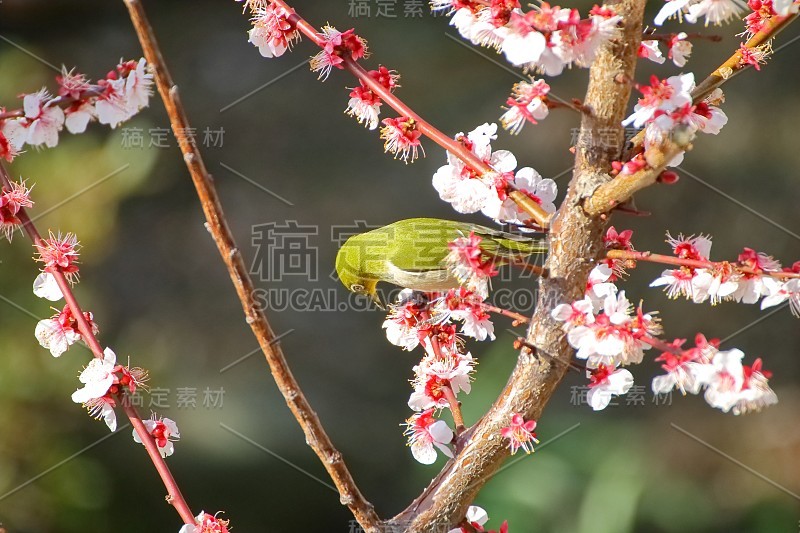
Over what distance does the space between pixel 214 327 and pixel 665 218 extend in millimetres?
2182

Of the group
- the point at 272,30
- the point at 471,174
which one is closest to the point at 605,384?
the point at 471,174

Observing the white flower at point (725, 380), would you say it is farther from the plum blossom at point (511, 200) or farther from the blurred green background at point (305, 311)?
the blurred green background at point (305, 311)

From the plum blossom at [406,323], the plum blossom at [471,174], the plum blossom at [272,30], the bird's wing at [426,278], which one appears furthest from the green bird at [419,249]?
the plum blossom at [272,30]

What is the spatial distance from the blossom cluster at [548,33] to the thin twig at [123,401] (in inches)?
27.2

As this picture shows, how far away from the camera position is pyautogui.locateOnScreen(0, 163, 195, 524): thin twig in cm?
106

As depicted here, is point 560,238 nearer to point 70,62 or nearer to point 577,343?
point 577,343

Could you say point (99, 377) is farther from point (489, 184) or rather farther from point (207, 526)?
point (489, 184)

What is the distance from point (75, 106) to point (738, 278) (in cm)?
91

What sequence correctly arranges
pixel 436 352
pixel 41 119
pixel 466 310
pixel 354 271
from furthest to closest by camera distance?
pixel 354 271 → pixel 436 352 → pixel 466 310 → pixel 41 119

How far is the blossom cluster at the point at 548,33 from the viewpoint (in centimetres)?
88

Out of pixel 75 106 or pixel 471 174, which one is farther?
pixel 471 174

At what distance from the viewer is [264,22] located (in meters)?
1.16

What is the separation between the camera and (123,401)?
1116mm

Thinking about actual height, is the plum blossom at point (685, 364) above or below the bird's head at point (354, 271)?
above
